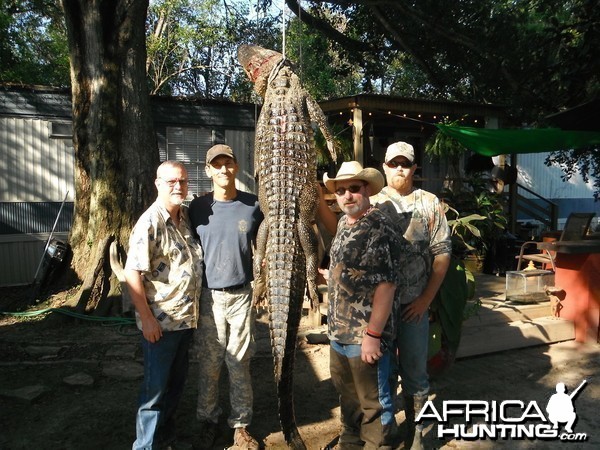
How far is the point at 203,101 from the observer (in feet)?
34.5

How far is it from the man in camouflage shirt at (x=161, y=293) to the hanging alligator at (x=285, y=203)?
0.48 meters

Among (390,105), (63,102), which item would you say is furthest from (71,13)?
(390,105)

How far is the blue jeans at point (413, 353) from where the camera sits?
3164mm

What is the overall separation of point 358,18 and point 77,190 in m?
8.40

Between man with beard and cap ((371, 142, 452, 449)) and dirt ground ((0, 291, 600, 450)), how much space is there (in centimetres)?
67

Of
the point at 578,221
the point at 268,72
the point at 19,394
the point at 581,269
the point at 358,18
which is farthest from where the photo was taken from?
the point at 358,18

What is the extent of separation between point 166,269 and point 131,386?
202 cm

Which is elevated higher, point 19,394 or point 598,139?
point 598,139

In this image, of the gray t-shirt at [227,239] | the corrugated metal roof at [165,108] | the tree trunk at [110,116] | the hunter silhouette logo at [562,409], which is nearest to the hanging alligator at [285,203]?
the gray t-shirt at [227,239]

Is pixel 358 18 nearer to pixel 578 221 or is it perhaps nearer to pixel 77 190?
pixel 578 221

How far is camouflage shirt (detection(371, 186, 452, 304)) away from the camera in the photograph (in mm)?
3158

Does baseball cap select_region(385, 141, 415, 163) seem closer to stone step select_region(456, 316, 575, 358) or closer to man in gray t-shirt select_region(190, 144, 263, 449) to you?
man in gray t-shirt select_region(190, 144, 263, 449)

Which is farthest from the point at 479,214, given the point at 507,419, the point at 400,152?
the point at 400,152

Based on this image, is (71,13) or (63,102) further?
(63,102)
